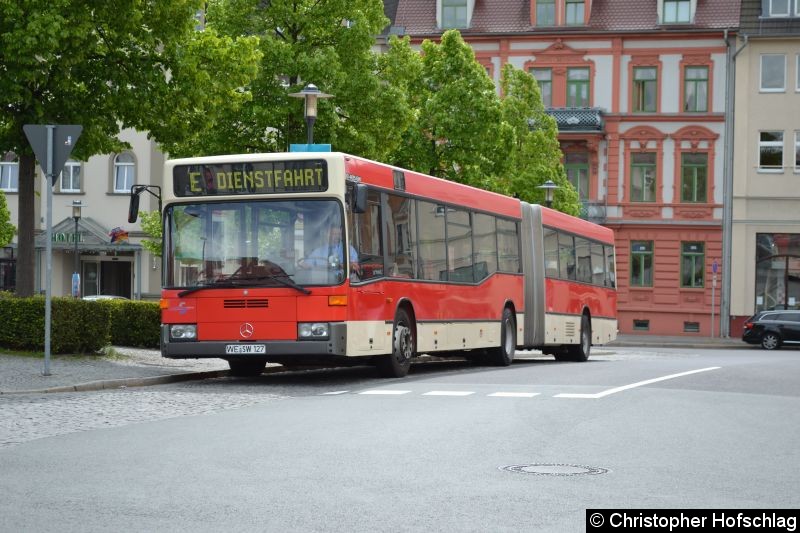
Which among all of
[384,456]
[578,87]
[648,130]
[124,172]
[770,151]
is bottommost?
[384,456]

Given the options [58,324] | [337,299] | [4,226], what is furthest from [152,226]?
[337,299]

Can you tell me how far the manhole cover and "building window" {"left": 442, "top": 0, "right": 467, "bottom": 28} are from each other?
51.0 m

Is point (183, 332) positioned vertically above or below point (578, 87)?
below

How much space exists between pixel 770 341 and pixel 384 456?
39.9m

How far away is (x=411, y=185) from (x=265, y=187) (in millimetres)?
2986

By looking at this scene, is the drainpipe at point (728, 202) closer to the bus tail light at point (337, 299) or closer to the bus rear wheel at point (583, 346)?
the bus rear wheel at point (583, 346)

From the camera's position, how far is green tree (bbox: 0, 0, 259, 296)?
21375 millimetres

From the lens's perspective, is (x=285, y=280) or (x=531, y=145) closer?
(x=285, y=280)

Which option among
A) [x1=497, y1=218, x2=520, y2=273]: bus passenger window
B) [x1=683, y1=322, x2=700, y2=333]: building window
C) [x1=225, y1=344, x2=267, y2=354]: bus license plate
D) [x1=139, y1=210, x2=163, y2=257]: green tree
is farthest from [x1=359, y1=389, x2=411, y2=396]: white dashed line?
[x1=683, y1=322, x2=700, y2=333]: building window

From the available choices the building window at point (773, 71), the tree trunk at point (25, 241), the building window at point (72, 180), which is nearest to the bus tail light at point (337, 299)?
the tree trunk at point (25, 241)

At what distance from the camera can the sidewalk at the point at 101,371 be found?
55.8 feet

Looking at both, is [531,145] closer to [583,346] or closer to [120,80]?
[583,346]

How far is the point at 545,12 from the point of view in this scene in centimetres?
5819

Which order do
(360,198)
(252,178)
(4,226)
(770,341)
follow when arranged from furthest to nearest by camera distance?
(4,226) → (770,341) → (252,178) → (360,198)
